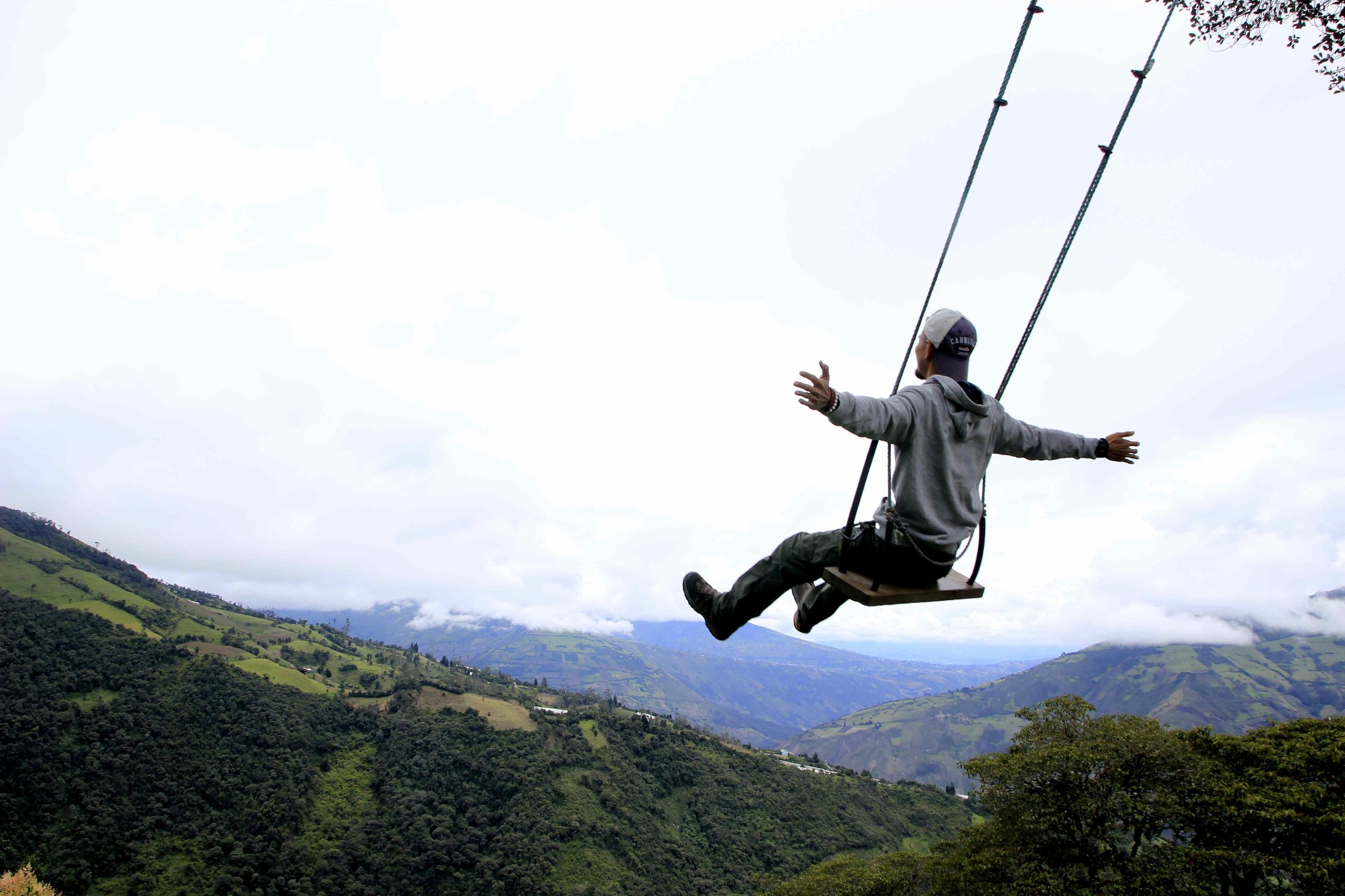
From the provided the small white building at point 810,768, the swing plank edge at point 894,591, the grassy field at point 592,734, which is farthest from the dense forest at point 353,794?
the swing plank edge at point 894,591

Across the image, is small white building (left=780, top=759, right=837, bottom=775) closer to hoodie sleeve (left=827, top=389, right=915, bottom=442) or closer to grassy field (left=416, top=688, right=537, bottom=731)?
grassy field (left=416, top=688, right=537, bottom=731)

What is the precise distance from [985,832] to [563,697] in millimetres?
121803

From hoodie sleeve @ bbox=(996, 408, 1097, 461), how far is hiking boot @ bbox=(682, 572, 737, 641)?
7.72 feet

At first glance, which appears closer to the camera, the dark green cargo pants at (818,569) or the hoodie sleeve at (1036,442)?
the dark green cargo pants at (818,569)

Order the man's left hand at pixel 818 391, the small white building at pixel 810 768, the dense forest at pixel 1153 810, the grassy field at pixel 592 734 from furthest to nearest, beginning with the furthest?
1. the small white building at pixel 810 768
2. the grassy field at pixel 592 734
3. the dense forest at pixel 1153 810
4. the man's left hand at pixel 818 391

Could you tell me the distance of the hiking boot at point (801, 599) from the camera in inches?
187

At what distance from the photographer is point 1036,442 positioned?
14.1ft

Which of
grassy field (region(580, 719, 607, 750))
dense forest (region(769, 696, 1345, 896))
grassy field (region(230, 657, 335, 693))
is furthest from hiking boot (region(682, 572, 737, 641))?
grassy field (region(230, 657, 335, 693))

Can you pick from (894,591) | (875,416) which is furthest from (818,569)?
(875,416)

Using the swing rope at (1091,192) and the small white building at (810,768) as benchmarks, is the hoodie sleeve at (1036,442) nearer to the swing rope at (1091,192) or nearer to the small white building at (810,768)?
the swing rope at (1091,192)

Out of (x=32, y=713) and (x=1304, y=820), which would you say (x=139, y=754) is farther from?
(x=1304, y=820)

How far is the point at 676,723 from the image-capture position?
362 ft

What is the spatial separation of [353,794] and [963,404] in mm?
95803

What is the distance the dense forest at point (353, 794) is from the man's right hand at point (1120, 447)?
70.9 meters
